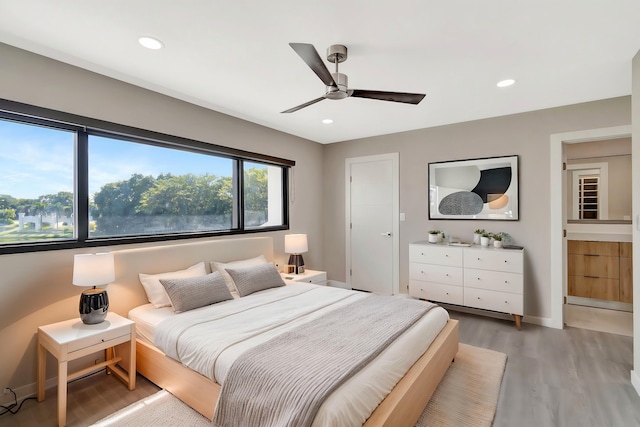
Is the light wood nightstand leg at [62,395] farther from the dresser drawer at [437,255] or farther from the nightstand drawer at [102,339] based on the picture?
the dresser drawer at [437,255]

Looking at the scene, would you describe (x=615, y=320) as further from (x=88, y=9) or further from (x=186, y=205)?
(x=88, y=9)

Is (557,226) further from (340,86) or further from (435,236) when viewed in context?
(340,86)

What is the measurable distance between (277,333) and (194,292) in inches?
38.2

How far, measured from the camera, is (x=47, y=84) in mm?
2342

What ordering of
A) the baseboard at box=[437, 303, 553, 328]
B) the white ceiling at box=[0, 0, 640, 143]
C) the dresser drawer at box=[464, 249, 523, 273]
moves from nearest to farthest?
1. the white ceiling at box=[0, 0, 640, 143]
2. the dresser drawer at box=[464, 249, 523, 273]
3. the baseboard at box=[437, 303, 553, 328]

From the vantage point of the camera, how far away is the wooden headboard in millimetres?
2641

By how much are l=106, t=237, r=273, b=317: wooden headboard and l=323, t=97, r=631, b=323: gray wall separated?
7.98ft

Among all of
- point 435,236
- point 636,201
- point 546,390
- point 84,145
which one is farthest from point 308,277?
point 636,201

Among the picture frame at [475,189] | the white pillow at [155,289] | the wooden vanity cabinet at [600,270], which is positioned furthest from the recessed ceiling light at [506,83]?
the white pillow at [155,289]

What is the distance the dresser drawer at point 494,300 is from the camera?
11.2 feet

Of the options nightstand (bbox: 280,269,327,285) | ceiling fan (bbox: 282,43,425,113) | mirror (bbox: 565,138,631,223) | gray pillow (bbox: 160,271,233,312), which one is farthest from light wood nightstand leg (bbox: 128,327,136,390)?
mirror (bbox: 565,138,631,223)

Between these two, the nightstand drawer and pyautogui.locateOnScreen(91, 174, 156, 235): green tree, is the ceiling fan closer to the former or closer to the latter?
pyautogui.locateOnScreen(91, 174, 156, 235): green tree

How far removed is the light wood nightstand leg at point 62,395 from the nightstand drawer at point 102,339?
0.10m

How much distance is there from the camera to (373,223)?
4.84 metres
